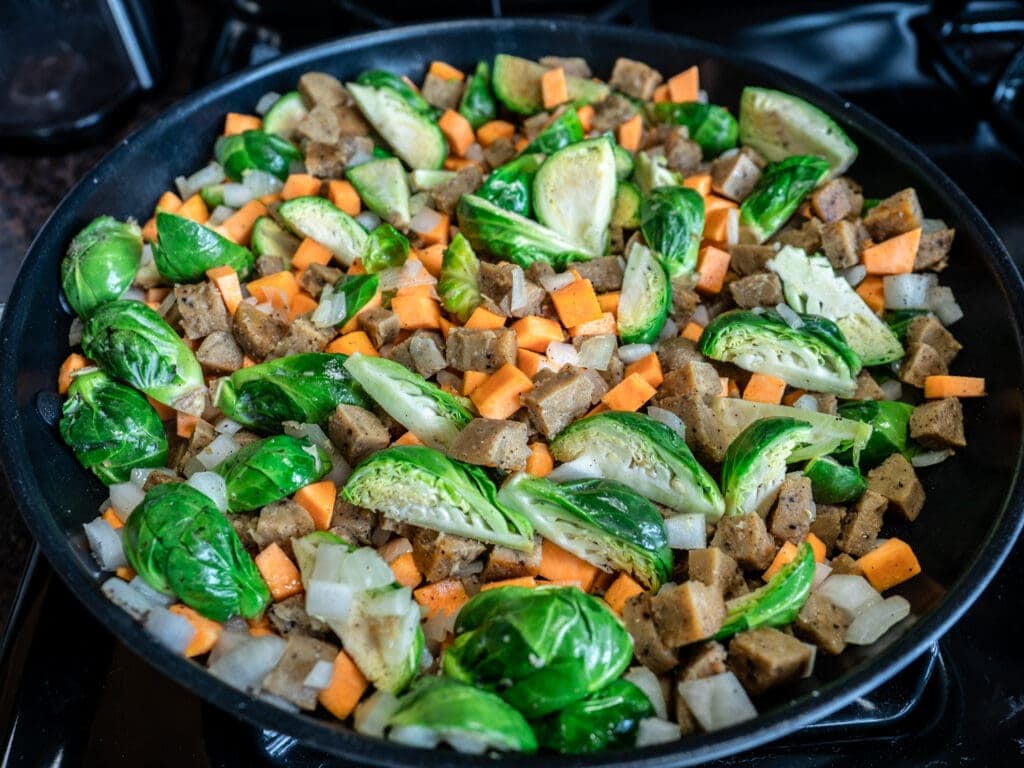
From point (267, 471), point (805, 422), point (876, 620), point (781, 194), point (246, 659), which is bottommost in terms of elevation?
point (246, 659)

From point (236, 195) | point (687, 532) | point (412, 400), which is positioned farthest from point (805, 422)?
point (236, 195)

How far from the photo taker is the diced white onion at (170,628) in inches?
70.0

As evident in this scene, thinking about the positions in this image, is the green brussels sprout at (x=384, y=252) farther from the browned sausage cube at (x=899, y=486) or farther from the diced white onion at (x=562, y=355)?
the browned sausage cube at (x=899, y=486)

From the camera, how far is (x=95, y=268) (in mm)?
2305

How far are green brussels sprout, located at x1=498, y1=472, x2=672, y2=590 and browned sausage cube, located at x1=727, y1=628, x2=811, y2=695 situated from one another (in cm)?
21

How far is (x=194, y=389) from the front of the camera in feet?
7.45

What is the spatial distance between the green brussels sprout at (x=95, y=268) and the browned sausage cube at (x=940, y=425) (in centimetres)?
196

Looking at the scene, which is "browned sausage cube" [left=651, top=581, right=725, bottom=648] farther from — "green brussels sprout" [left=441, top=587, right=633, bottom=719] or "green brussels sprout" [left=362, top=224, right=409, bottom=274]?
"green brussels sprout" [left=362, top=224, right=409, bottom=274]

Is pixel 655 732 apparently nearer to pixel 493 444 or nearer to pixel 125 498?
pixel 493 444

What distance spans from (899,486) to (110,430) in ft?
5.76

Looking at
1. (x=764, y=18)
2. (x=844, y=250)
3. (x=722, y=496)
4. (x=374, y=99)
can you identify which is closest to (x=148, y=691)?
(x=722, y=496)

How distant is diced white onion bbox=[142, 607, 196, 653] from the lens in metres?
1.78

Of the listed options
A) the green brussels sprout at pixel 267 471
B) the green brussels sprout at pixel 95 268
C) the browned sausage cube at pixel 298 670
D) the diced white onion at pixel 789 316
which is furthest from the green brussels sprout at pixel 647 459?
the green brussels sprout at pixel 95 268

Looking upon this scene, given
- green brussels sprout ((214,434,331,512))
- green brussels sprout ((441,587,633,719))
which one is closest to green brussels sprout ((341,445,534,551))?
green brussels sprout ((214,434,331,512))
